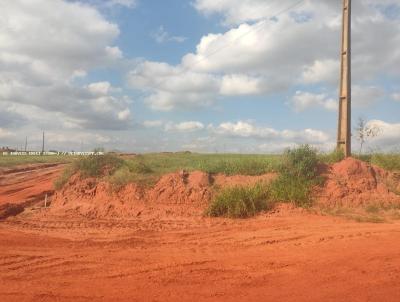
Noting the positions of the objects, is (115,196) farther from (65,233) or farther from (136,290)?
(136,290)

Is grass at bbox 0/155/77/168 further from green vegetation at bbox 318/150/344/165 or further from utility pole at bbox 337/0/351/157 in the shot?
utility pole at bbox 337/0/351/157

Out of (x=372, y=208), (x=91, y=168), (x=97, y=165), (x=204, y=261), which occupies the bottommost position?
(x=204, y=261)

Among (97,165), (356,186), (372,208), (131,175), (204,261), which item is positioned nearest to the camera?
(204,261)

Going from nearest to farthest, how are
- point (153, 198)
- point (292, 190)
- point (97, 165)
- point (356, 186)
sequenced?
point (292, 190) < point (356, 186) < point (153, 198) < point (97, 165)

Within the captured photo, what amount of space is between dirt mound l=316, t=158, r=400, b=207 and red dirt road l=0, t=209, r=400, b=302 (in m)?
1.63

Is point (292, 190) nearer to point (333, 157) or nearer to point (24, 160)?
point (333, 157)

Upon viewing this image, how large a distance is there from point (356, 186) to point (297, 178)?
5.58 feet

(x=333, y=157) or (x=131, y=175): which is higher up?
(x=333, y=157)

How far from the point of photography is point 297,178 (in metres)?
13.5

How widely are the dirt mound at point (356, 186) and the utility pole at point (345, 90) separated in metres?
1.38

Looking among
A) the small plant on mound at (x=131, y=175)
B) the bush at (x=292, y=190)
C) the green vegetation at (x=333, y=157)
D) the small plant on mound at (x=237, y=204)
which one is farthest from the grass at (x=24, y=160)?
the small plant on mound at (x=237, y=204)

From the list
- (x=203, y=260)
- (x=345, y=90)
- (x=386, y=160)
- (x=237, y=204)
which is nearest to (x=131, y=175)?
(x=237, y=204)

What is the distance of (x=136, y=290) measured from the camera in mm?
6266

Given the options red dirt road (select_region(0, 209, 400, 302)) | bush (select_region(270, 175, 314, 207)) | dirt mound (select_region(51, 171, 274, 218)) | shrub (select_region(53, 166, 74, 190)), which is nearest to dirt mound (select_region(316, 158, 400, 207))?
bush (select_region(270, 175, 314, 207))
